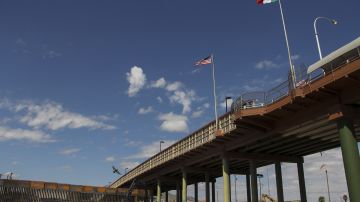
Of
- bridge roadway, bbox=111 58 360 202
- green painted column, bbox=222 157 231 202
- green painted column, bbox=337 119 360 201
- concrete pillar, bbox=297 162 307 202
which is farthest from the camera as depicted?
concrete pillar, bbox=297 162 307 202

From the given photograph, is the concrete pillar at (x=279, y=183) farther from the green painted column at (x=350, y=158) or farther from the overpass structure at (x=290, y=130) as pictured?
the green painted column at (x=350, y=158)

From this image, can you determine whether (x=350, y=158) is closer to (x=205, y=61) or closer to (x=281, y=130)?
(x=281, y=130)

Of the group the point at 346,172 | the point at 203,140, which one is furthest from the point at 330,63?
the point at 203,140

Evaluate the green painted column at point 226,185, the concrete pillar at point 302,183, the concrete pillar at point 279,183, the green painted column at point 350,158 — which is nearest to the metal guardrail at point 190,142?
the green painted column at point 226,185

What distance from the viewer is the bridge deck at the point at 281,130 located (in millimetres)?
24984

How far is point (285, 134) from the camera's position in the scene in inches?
1410

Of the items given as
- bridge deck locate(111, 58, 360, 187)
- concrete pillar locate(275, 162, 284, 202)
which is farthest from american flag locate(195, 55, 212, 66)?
concrete pillar locate(275, 162, 284, 202)

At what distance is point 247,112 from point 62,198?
1369 inches

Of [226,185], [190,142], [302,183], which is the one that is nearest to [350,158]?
[226,185]

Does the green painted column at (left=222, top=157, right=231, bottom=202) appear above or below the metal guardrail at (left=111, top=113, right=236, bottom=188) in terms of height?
below

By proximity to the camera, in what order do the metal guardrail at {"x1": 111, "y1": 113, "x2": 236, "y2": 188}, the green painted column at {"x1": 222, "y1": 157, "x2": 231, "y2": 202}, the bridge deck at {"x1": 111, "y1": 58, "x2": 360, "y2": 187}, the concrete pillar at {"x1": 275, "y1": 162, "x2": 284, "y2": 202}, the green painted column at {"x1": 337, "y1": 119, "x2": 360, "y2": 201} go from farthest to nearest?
the concrete pillar at {"x1": 275, "y1": 162, "x2": 284, "y2": 202} < the green painted column at {"x1": 222, "y1": 157, "x2": 231, "y2": 202} < the metal guardrail at {"x1": 111, "y1": 113, "x2": 236, "y2": 188} < the bridge deck at {"x1": 111, "y1": 58, "x2": 360, "y2": 187} < the green painted column at {"x1": 337, "y1": 119, "x2": 360, "y2": 201}

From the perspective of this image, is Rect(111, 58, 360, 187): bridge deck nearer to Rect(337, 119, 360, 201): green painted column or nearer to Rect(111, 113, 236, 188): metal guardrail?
Rect(111, 113, 236, 188): metal guardrail

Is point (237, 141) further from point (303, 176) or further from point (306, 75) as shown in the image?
point (306, 75)

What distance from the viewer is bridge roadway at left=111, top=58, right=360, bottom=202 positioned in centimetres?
2425
